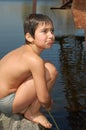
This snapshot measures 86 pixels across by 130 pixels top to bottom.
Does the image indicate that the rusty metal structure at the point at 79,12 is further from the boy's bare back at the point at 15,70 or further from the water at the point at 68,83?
the boy's bare back at the point at 15,70

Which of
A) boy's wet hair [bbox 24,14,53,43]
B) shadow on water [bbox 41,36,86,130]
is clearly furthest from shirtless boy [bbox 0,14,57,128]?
shadow on water [bbox 41,36,86,130]

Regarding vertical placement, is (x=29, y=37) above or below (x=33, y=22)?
below

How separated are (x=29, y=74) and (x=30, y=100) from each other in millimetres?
261

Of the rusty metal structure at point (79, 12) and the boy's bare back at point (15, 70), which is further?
the rusty metal structure at point (79, 12)

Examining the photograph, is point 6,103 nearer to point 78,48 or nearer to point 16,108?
point 16,108

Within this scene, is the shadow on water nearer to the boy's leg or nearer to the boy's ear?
the boy's leg

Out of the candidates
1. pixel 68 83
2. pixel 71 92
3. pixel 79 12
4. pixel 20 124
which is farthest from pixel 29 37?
pixel 79 12

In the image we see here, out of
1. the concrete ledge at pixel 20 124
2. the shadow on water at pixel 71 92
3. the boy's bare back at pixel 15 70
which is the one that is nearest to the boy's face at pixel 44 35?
the boy's bare back at pixel 15 70

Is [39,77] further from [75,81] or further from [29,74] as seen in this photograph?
[75,81]

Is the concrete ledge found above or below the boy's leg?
below

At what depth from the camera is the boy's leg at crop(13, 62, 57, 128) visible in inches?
148

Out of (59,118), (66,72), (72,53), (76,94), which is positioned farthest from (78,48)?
(59,118)

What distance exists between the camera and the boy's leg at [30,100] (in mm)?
3770

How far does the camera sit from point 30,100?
12.6 feet
